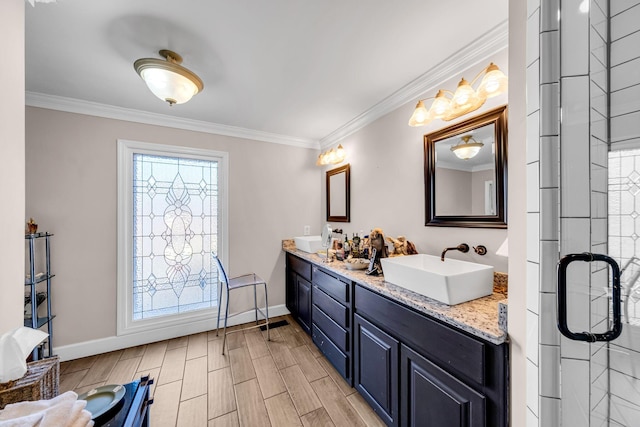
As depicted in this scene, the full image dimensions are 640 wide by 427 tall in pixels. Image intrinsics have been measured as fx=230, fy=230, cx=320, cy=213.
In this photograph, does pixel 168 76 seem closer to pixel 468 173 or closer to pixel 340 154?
pixel 340 154

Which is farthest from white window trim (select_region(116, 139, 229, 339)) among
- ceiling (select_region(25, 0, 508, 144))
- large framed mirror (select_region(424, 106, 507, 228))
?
large framed mirror (select_region(424, 106, 507, 228))

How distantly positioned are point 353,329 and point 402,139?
154cm

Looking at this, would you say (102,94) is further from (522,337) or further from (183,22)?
(522,337)

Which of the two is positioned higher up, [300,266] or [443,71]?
[443,71]

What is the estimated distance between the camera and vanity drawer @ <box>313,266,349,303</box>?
5.63 ft

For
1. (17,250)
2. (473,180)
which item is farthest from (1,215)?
(473,180)

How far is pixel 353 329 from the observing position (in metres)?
1.64

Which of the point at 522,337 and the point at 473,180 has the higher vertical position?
the point at 473,180

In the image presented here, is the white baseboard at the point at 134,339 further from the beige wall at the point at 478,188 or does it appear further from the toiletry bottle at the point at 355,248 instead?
the beige wall at the point at 478,188

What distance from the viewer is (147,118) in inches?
93.2

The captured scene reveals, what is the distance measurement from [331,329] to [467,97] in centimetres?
186

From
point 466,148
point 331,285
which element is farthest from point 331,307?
point 466,148

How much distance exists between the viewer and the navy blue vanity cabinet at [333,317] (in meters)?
1.70

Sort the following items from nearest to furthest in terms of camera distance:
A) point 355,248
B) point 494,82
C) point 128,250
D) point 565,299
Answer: point 565,299, point 494,82, point 355,248, point 128,250
